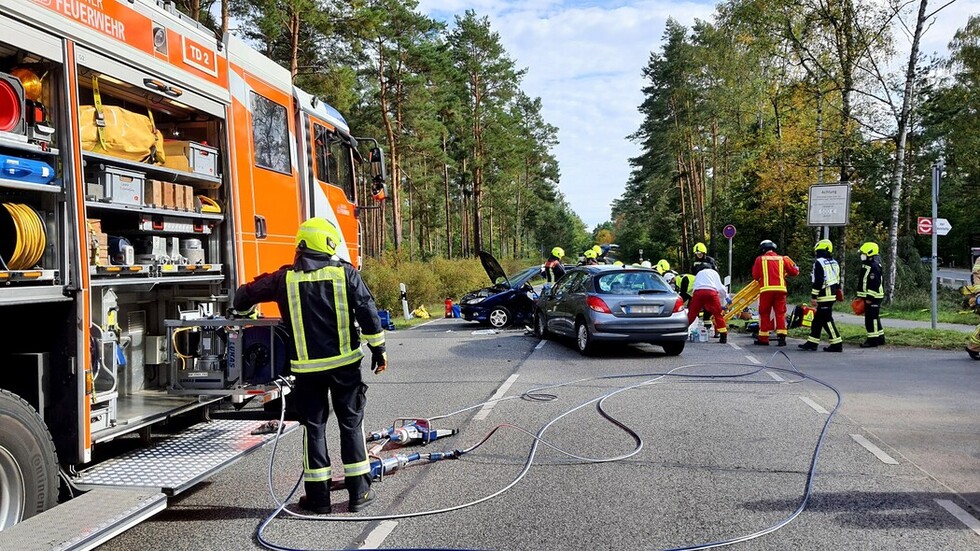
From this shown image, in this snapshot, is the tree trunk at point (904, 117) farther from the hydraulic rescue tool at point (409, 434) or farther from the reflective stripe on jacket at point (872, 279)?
the hydraulic rescue tool at point (409, 434)

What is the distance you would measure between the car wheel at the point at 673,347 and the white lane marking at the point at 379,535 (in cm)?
855

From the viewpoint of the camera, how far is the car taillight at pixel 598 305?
11953 millimetres

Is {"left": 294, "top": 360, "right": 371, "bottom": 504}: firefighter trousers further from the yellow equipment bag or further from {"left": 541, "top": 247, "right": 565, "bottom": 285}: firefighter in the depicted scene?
{"left": 541, "top": 247, "right": 565, "bottom": 285}: firefighter

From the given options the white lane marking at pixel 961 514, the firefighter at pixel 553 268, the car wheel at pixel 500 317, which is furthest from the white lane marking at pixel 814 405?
the car wheel at pixel 500 317

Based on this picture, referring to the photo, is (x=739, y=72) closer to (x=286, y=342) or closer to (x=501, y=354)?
(x=501, y=354)

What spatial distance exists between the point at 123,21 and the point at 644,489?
4.83 meters

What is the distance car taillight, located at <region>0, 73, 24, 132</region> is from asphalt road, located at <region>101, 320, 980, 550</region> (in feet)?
8.00

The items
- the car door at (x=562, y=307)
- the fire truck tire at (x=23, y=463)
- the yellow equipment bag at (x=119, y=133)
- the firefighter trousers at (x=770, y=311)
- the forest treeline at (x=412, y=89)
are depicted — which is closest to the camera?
the fire truck tire at (x=23, y=463)

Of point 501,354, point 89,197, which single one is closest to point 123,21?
point 89,197

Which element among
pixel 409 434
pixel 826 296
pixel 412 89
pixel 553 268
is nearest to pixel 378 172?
pixel 409 434

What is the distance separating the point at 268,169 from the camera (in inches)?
276

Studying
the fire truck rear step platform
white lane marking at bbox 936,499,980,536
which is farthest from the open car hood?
the fire truck rear step platform

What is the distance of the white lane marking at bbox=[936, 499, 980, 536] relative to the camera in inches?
170

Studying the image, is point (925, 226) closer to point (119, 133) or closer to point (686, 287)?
point (686, 287)
